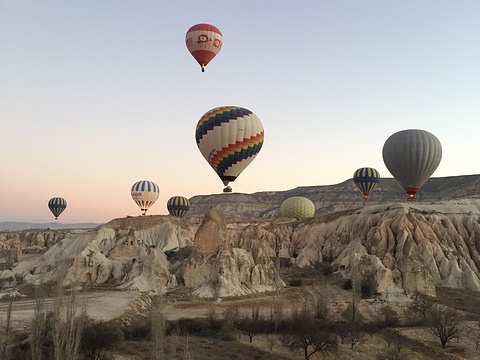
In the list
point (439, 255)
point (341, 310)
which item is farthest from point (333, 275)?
point (341, 310)

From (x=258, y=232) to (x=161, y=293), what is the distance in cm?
3749

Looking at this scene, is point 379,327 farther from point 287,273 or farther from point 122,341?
point 287,273

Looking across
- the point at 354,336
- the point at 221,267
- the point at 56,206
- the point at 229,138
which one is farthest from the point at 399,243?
the point at 56,206

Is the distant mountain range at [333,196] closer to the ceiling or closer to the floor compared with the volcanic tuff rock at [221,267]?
A: closer to the ceiling

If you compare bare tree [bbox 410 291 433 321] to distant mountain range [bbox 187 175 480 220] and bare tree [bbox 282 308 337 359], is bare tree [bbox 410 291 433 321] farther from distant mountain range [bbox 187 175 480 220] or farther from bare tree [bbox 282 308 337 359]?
distant mountain range [bbox 187 175 480 220]

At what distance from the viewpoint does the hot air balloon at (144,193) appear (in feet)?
278

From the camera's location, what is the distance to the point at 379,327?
82.7ft

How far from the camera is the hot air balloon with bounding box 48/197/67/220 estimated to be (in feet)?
347

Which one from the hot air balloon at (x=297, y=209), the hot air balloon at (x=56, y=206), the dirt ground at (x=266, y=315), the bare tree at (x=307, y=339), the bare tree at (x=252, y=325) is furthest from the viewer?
the hot air balloon at (x=56, y=206)

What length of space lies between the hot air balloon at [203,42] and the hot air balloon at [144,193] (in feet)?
138

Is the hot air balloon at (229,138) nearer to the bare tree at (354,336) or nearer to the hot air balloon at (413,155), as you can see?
the bare tree at (354,336)

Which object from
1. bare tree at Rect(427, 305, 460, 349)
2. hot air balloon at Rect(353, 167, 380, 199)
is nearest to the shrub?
bare tree at Rect(427, 305, 460, 349)

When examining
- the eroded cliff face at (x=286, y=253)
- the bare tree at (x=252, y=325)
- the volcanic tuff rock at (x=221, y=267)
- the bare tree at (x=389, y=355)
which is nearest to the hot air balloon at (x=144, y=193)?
the eroded cliff face at (x=286, y=253)

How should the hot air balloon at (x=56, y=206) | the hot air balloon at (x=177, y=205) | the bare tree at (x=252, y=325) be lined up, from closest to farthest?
the bare tree at (x=252, y=325)
the hot air balloon at (x=177, y=205)
the hot air balloon at (x=56, y=206)
